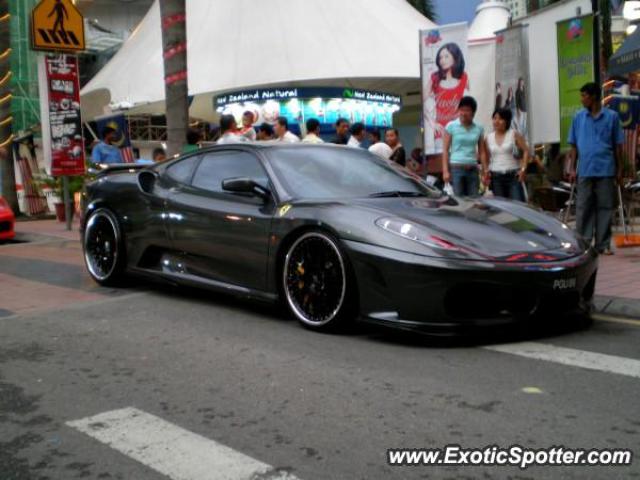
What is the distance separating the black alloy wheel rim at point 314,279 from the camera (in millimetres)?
4754

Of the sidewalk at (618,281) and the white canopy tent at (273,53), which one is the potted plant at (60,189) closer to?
the sidewalk at (618,281)

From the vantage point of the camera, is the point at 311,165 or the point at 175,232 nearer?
the point at 311,165

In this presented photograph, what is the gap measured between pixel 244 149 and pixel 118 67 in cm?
2361

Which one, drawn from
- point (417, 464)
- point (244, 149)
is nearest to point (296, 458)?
point (417, 464)

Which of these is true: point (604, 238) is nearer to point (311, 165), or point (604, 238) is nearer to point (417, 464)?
point (311, 165)

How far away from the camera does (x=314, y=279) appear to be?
16.0 feet

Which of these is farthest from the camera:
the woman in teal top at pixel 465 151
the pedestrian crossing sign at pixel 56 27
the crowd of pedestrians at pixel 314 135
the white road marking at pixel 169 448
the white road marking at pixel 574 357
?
the pedestrian crossing sign at pixel 56 27

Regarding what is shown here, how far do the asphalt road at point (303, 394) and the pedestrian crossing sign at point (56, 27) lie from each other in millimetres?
8312

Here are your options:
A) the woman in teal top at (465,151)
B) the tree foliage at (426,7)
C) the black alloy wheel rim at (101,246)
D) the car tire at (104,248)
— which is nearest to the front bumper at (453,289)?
the car tire at (104,248)

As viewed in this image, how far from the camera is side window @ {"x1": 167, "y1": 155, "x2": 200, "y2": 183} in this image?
623 centimetres

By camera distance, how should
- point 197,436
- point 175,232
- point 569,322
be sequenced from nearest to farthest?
point 197,436 < point 569,322 < point 175,232

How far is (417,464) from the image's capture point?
2.80m

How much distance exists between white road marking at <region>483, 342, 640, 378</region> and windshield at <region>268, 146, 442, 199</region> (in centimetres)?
147

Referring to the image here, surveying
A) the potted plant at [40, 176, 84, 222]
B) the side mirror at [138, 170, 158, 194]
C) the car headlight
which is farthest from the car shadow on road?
the potted plant at [40, 176, 84, 222]
